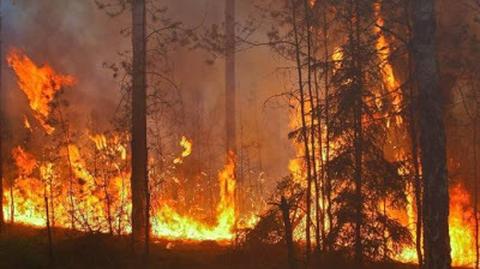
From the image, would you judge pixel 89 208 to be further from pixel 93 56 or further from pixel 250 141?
pixel 250 141

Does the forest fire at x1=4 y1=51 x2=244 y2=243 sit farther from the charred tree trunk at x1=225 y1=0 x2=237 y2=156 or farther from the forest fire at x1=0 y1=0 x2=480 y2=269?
the charred tree trunk at x1=225 y1=0 x2=237 y2=156

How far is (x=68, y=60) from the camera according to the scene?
1033 inches

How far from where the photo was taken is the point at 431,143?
938cm

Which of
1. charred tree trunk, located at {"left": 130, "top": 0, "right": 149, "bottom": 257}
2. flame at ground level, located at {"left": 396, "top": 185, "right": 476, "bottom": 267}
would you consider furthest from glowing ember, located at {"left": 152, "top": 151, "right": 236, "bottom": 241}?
flame at ground level, located at {"left": 396, "top": 185, "right": 476, "bottom": 267}

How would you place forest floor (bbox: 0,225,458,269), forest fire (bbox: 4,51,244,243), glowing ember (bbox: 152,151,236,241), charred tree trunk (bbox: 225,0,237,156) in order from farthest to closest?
charred tree trunk (bbox: 225,0,237,156) → forest fire (bbox: 4,51,244,243) → glowing ember (bbox: 152,151,236,241) → forest floor (bbox: 0,225,458,269)

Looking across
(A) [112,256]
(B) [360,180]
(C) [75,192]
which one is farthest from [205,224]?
(B) [360,180]

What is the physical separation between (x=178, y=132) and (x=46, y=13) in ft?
30.7

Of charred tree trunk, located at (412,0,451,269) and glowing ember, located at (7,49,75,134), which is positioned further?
glowing ember, located at (7,49,75,134)

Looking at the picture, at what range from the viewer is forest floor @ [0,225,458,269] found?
37.7 feet

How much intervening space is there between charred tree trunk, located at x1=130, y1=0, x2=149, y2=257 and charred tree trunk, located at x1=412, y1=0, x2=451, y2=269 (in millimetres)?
6975

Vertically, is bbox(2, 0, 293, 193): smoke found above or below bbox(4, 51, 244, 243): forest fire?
above

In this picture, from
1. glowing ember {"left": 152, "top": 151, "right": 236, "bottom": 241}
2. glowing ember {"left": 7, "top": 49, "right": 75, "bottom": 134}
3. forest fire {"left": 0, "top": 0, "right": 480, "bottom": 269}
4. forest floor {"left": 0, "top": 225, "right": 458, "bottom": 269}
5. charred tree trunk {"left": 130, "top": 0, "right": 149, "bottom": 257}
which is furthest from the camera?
glowing ember {"left": 7, "top": 49, "right": 75, "bottom": 134}

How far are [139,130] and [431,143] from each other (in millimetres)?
7614

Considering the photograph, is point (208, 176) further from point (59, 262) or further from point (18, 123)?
point (59, 262)
